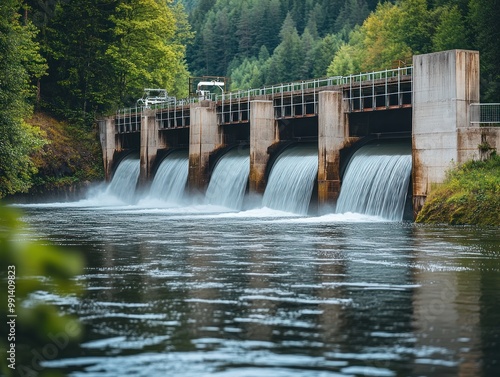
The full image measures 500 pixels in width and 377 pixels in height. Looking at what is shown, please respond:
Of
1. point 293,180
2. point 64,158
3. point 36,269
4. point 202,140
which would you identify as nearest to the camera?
point 36,269

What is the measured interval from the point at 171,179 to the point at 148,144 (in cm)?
511

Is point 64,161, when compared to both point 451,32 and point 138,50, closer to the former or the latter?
point 138,50

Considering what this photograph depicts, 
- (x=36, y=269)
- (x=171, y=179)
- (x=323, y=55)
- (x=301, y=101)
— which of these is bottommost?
(x=171, y=179)

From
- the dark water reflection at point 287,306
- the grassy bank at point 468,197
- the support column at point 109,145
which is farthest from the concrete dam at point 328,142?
the dark water reflection at point 287,306

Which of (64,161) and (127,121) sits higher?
(127,121)

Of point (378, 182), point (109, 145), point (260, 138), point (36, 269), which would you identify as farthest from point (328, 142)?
point (36, 269)

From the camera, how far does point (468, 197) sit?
137ft

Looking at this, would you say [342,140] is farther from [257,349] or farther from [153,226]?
[257,349]

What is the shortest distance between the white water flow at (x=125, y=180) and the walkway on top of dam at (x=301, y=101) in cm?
287

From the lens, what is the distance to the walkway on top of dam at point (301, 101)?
51.1 m

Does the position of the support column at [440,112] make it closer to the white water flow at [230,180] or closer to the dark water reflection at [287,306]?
the dark water reflection at [287,306]

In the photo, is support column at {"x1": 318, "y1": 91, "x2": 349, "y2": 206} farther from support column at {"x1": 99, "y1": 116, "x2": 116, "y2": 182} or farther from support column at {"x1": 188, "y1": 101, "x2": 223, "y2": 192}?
support column at {"x1": 99, "y1": 116, "x2": 116, "y2": 182}

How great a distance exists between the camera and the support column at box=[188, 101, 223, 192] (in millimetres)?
66062

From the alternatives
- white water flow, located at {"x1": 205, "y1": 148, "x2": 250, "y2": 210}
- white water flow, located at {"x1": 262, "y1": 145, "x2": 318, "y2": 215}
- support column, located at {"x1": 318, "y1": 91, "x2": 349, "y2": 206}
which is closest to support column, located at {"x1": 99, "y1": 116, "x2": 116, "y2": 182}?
white water flow, located at {"x1": 205, "y1": 148, "x2": 250, "y2": 210}
